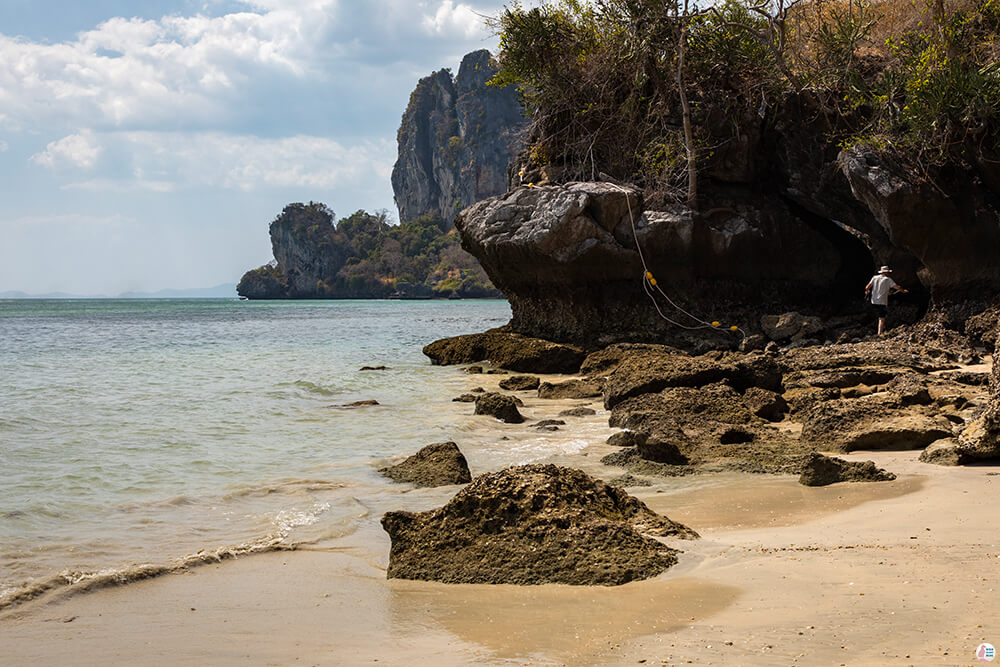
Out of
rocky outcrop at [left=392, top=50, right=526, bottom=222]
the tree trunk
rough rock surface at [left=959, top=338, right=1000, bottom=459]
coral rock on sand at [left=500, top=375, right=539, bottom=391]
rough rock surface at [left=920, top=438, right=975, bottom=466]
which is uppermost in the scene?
rocky outcrop at [left=392, top=50, right=526, bottom=222]

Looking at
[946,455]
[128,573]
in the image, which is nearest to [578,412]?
[946,455]

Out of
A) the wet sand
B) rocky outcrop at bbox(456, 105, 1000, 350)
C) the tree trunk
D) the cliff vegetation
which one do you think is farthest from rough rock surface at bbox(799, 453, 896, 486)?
the cliff vegetation

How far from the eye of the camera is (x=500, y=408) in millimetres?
9688

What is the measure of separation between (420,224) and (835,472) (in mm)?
114723

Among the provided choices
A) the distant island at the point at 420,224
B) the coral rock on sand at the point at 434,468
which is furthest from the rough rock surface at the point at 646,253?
the distant island at the point at 420,224

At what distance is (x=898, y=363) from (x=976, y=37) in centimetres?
606

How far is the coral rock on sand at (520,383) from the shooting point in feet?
40.9

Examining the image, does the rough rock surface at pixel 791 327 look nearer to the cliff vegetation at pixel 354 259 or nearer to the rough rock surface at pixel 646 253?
the rough rock surface at pixel 646 253

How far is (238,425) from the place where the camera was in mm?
9945

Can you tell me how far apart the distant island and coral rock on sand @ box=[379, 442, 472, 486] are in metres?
87.7

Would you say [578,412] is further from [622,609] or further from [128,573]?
[622,609]

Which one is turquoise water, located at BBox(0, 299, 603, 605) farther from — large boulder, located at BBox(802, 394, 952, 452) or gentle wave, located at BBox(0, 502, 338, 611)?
large boulder, located at BBox(802, 394, 952, 452)

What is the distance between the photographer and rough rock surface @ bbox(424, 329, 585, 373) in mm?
14578

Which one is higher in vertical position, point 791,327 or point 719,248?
point 719,248
